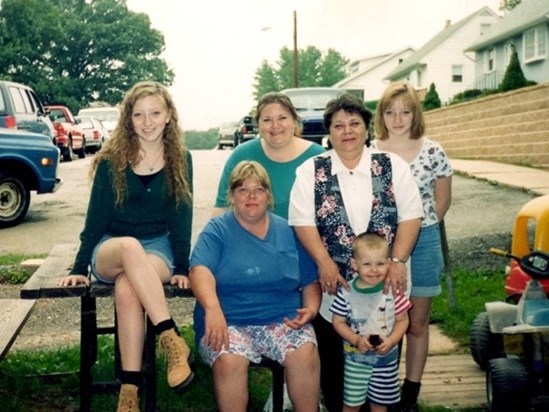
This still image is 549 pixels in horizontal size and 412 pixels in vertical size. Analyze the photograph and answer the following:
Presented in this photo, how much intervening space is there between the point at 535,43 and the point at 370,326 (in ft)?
99.3

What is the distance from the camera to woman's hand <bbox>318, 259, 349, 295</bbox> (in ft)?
12.5

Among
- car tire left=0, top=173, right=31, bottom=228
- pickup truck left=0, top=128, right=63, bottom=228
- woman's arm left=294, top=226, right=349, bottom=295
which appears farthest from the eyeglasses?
car tire left=0, top=173, right=31, bottom=228

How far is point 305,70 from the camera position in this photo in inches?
4619

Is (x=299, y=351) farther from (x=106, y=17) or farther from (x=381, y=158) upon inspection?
(x=106, y=17)

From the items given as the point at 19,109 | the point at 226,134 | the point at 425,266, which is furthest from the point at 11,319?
the point at 226,134

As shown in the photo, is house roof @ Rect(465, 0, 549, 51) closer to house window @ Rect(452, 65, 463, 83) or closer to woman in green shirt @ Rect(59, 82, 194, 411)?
house window @ Rect(452, 65, 463, 83)

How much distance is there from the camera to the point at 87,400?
4188 millimetres

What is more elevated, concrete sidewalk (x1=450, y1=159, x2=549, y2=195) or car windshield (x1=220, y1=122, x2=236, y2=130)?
car windshield (x1=220, y1=122, x2=236, y2=130)

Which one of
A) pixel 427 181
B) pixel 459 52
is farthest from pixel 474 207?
pixel 459 52

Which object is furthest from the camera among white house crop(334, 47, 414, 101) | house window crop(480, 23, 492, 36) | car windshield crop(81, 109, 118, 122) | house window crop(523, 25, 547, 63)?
white house crop(334, 47, 414, 101)

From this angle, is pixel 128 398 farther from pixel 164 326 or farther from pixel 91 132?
pixel 91 132

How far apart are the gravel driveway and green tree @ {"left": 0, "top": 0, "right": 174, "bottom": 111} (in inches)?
1560

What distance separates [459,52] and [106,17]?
104ft

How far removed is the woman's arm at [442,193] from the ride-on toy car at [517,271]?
0.58 metres
